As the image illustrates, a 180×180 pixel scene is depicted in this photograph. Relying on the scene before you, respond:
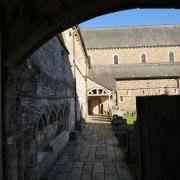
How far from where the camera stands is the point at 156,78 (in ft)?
124

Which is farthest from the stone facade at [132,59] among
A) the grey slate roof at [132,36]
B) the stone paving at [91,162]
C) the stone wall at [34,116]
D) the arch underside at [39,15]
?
the arch underside at [39,15]

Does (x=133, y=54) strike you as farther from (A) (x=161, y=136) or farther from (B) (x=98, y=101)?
(A) (x=161, y=136)

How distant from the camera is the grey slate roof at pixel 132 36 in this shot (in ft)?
141

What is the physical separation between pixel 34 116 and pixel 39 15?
13.1ft

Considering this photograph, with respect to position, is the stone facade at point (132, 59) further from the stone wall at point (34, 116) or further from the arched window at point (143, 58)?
the stone wall at point (34, 116)

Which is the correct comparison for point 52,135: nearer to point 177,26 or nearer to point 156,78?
point 156,78

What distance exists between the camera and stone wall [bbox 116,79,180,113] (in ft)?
124

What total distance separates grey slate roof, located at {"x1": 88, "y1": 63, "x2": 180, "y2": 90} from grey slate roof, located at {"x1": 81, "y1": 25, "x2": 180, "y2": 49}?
3.51m

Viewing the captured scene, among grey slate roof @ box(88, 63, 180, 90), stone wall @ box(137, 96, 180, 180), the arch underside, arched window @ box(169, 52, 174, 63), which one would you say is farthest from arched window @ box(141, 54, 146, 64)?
the arch underside

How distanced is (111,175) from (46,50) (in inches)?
174

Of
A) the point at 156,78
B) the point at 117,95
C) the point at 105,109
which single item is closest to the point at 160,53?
→ the point at 156,78

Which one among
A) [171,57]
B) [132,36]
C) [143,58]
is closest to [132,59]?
[143,58]

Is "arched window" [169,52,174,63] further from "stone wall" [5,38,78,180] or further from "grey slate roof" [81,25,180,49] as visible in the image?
"stone wall" [5,38,78,180]

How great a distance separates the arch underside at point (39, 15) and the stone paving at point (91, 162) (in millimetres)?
5371
